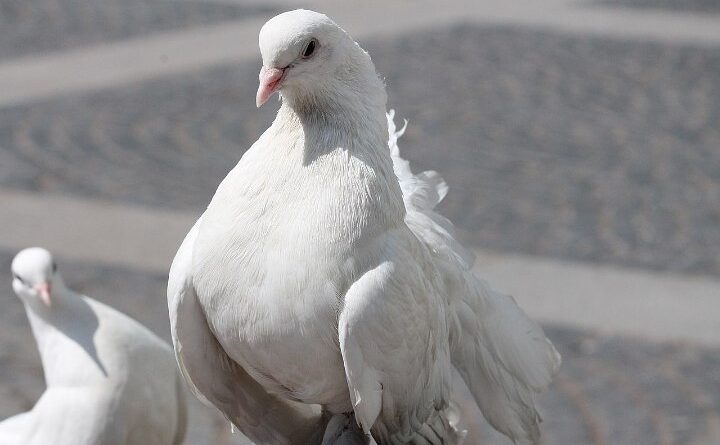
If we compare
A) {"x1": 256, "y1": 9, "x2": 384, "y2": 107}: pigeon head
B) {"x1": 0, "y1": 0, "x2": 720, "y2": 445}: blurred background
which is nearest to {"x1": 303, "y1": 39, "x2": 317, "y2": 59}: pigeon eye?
{"x1": 256, "y1": 9, "x2": 384, "y2": 107}: pigeon head

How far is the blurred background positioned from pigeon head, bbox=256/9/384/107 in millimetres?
1370

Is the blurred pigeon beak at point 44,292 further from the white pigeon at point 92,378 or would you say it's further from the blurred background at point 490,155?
the blurred background at point 490,155

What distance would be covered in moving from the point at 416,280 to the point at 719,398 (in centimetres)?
274

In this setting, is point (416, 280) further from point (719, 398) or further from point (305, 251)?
point (719, 398)

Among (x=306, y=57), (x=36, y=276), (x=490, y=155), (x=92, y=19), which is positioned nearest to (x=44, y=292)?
(x=36, y=276)

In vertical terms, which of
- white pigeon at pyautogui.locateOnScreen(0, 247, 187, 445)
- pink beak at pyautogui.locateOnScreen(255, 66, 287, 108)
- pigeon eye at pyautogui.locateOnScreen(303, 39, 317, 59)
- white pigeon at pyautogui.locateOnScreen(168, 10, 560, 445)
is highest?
pigeon eye at pyautogui.locateOnScreen(303, 39, 317, 59)

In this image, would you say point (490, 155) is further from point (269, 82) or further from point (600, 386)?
point (269, 82)

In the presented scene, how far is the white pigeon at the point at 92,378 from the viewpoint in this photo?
9.66 ft

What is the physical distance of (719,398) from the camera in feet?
16.2

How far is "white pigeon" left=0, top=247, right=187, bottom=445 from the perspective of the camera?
9.66 feet

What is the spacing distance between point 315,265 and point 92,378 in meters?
0.79

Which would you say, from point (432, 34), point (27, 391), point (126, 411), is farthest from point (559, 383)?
point (432, 34)

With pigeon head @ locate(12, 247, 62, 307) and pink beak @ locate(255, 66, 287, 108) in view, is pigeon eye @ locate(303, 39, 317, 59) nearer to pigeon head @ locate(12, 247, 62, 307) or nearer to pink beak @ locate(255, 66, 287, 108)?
pink beak @ locate(255, 66, 287, 108)

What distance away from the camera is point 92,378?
9.75 ft
